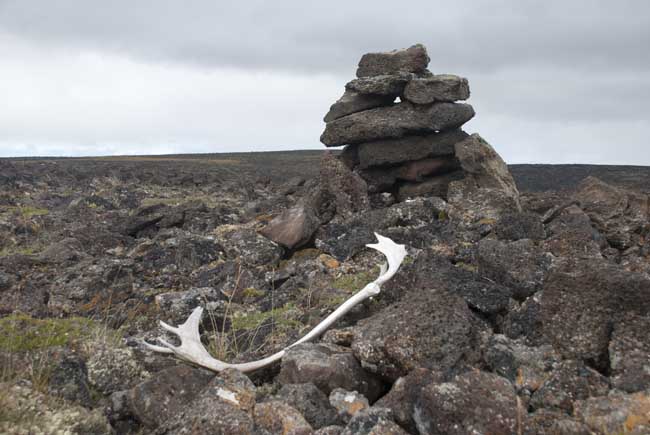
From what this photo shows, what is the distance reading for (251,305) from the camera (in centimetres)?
962

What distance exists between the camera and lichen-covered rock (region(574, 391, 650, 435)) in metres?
3.88

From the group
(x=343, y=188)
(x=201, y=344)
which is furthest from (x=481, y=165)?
(x=201, y=344)

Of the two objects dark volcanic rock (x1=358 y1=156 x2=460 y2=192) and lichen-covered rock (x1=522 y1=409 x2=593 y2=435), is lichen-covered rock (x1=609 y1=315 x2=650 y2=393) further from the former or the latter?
dark volcanic rock (x1=358 y1=156 x2=460 y2=192)

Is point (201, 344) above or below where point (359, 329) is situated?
below

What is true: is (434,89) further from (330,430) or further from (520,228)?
(330,430)

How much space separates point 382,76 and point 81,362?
1125 centimetres

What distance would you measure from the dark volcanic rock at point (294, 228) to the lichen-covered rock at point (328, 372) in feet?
22.4

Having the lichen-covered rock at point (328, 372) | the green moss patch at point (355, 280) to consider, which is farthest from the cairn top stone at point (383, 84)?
the lichen-covered rock at point (328, 372)

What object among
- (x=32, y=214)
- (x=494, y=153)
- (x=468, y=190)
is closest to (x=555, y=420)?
(x=468, y=190)

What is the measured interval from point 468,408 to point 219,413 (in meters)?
1.76

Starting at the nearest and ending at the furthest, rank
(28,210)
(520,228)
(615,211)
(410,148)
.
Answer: (520,228) → (615,211) → (410,148) → (28,210)

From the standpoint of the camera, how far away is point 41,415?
16.1 feet

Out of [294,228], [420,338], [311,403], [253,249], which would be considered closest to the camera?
[311,403]

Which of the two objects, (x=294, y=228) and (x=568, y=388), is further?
(x=294, y=228)
